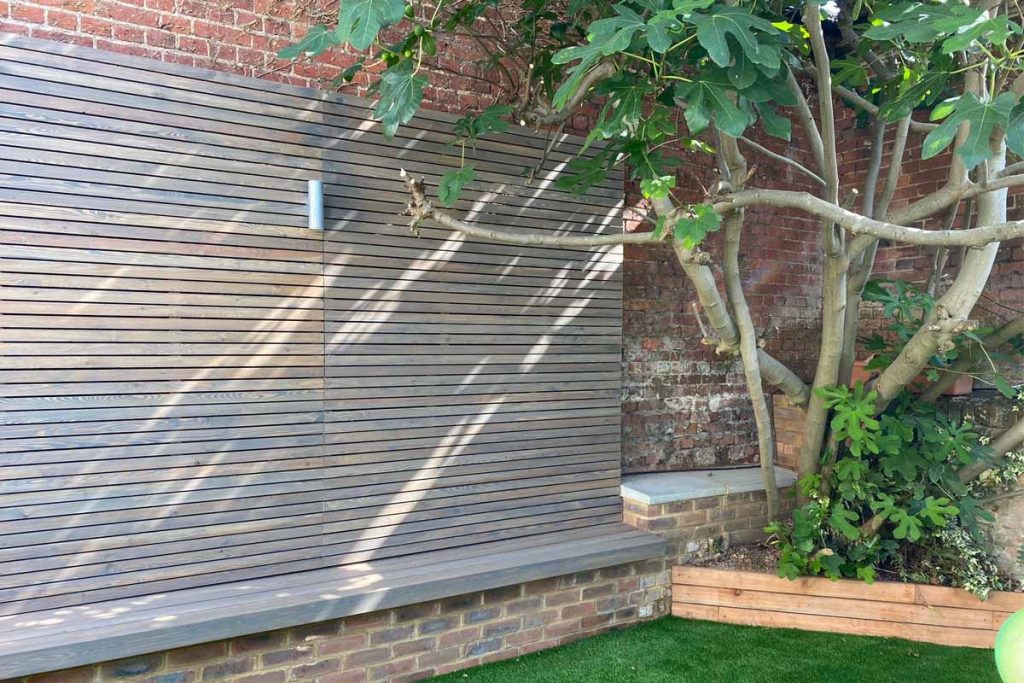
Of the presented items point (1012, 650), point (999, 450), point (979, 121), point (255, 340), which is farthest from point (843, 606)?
point (255, 340)

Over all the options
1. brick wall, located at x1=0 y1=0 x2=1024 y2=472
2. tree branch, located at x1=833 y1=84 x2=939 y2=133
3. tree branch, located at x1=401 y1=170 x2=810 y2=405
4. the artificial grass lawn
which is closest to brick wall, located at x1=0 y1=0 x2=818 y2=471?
brick wall, located at x1=0 y1=0 x2=1024 y2=472

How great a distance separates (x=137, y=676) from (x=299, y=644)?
596mm

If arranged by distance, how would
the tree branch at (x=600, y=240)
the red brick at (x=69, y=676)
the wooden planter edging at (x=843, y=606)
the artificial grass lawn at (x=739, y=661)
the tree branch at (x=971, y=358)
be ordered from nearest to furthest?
the red brick at (x=69, y=676)
the tree branch at (x=600, y=240)
the artificial grass lawn at (x=739, y=661)
the wooden planter edging at (x=843, y=606)
the tree branch at (x=971, y=358)

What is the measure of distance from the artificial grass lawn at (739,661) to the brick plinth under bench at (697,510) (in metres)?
0.48

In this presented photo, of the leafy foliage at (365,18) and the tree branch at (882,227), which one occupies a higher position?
the leafy foliage at (365,18)

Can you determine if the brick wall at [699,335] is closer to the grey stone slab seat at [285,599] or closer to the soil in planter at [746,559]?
the soil in planter at [746,559]

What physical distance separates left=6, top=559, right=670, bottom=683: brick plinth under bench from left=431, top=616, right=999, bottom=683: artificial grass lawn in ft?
0.31

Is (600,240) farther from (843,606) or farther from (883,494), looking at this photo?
(843,606)

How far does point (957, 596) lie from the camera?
3.49m

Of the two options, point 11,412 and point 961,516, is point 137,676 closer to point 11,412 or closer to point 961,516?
point 11,412

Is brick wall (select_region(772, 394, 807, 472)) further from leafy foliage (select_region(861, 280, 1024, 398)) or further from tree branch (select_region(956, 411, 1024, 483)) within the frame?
tree branch (select_region(956, 411, 1024, 483))

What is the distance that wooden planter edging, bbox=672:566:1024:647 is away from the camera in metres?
3.47

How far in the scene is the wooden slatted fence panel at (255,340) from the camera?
260 cm

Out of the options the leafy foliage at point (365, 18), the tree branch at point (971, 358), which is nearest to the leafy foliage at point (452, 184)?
the leafy foliage at point (365, 18)
